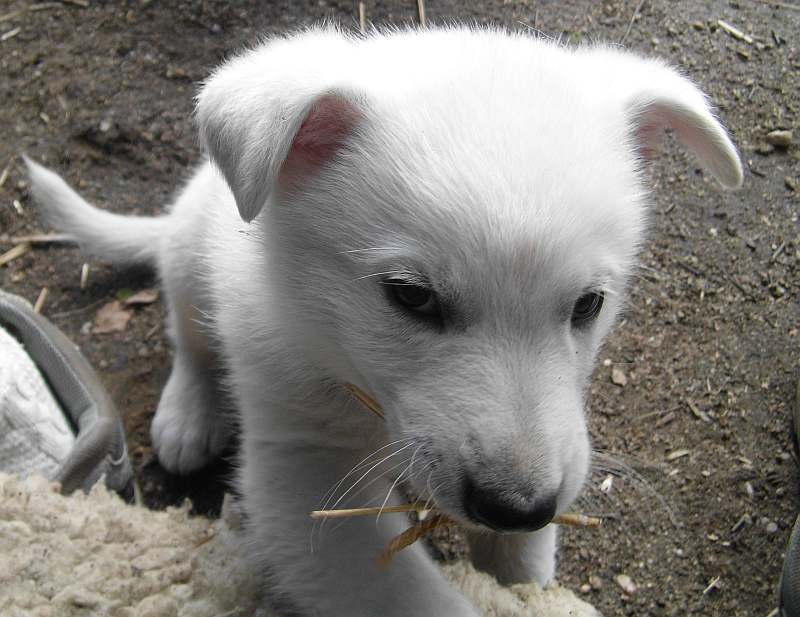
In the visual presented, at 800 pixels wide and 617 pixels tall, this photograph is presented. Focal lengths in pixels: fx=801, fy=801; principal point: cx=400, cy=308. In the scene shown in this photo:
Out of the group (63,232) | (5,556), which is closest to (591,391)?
(5,556)

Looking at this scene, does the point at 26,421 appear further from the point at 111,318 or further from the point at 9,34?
the point at 9,34

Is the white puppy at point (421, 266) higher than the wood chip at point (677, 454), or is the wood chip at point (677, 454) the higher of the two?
the white puppy at point (421, 266)

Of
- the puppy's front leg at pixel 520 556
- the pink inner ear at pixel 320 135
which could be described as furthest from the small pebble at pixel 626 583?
the pink inner ear at pixel 320 135

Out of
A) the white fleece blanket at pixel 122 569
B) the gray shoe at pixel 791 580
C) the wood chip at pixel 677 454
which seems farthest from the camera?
the wood chip at pixel 677 454

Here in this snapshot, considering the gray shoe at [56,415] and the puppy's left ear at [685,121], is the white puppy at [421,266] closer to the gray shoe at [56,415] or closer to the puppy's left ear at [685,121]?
the puppy's left ear at [685,121]

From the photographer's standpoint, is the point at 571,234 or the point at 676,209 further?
the point at 676,209

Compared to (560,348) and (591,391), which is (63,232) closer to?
(591,391)
